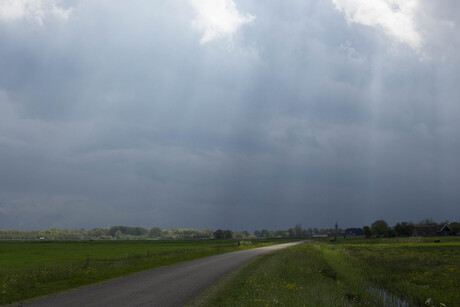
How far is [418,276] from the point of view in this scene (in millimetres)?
24969

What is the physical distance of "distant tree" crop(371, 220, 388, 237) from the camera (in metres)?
156

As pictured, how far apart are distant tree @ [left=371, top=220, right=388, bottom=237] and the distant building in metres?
22.9

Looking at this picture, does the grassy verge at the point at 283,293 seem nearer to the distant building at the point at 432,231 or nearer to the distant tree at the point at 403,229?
the distant building at the point at 432,231

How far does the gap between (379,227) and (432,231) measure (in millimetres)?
31050

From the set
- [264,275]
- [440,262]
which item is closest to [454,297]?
[264,275]

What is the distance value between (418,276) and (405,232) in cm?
13162

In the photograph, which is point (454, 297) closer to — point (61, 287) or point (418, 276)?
point (418, 276)

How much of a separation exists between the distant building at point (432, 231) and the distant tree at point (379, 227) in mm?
22905

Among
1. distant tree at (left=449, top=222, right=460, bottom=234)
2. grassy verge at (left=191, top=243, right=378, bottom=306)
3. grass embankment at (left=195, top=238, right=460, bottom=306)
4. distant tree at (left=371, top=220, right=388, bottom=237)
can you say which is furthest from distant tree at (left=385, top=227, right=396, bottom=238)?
grassy verge at (left=191, top=243, right=378, bottom=306)

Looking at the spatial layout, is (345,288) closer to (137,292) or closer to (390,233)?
(137,292)

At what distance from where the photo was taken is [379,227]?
159m

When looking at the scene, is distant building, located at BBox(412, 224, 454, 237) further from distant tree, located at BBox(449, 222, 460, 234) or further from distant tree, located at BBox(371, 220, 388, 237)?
distant tree, located at BBox(371, 220, 388, 237)

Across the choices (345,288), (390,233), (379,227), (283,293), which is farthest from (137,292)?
(379,227)

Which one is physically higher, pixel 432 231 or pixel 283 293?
pixel 283 293
